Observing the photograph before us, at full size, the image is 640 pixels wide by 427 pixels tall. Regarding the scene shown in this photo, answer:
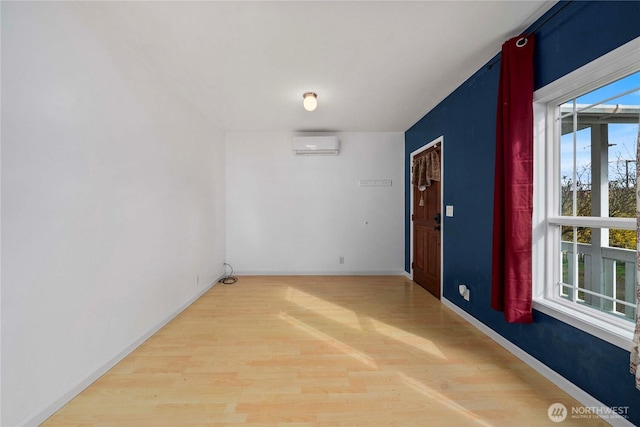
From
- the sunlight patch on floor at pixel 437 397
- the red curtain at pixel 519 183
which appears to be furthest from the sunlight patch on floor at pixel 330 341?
the red curtain at pixel 519 183

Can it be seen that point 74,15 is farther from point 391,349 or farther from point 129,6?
point 391,349

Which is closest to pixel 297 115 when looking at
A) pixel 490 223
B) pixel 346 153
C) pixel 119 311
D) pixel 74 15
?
pixel 346 153

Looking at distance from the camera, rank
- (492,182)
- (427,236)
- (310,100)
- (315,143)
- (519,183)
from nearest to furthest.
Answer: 1. (519,183)
2. (492,182)
3. (310,100)
4. (427,236)
5. (315,143)

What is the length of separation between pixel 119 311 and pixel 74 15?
2.05m

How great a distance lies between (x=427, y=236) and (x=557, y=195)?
1.71 m

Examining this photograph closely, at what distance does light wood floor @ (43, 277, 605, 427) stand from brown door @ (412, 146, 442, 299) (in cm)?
64

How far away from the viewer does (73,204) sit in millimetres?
1453

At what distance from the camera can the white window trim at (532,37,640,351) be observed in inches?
48.4

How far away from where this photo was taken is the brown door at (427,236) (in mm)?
3043

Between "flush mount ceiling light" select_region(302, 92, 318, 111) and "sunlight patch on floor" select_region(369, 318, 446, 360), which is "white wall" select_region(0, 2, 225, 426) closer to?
"flush mount ceiling light" select_region(302, 92, 318, 111)

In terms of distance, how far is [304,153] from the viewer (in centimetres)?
398

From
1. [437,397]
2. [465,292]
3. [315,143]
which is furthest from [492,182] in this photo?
[315,143]

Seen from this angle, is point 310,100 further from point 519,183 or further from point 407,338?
point 407,338

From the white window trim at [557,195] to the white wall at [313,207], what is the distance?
2.38 meters
